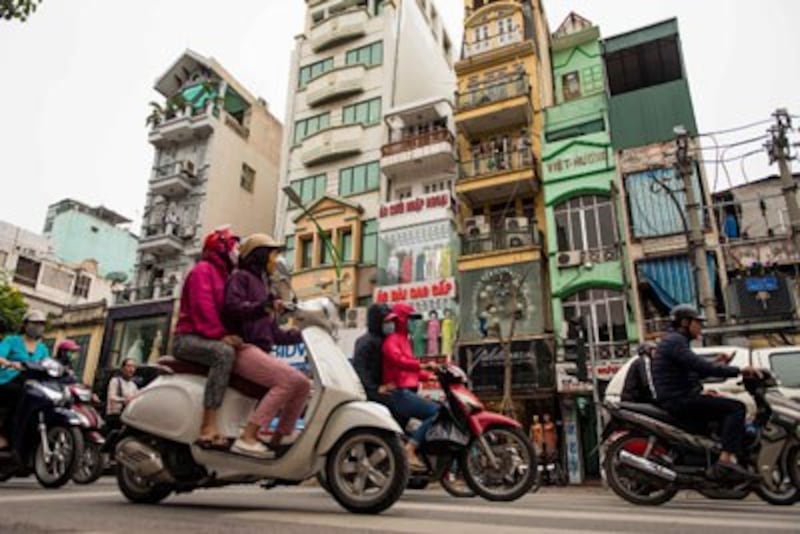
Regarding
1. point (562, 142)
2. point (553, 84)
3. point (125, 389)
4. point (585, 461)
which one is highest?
point (553, 84)

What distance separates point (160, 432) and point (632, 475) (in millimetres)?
3663

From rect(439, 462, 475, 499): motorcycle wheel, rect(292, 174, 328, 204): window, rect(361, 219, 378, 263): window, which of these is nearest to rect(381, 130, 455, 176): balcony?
rect(361, 219, 378, 263): window

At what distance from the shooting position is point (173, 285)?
27156 millimetres

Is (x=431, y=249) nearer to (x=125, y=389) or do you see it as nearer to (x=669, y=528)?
(x=125, y=389)

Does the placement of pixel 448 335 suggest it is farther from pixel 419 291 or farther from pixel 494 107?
pixel 494 107

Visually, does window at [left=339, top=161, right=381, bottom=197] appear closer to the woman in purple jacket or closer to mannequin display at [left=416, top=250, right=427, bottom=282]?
mannequin display at [left=416, top=250, right=427, bottom=282]

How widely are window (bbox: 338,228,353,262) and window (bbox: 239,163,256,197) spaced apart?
399 inches

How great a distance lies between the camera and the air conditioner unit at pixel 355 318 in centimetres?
2119

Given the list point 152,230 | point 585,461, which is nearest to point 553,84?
point 585,461

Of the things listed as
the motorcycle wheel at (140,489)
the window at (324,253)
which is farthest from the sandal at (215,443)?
the window at (324,253)

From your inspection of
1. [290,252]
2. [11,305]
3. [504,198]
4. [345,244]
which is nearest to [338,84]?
[345,244]

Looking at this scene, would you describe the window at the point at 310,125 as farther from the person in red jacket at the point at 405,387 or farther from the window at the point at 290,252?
the person in red jacket at the point at 405,387

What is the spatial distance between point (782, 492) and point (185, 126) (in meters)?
30.6

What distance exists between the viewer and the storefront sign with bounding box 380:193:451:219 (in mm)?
21766
